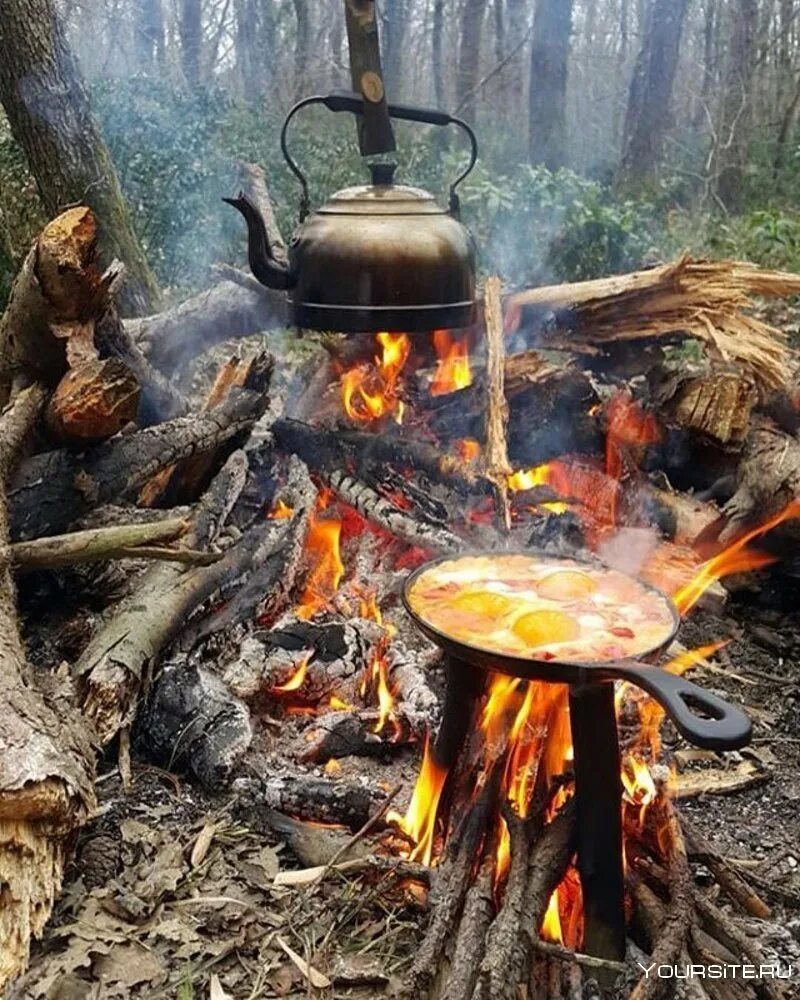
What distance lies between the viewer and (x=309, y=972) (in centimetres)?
214

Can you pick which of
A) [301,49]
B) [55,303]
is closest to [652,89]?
[301,49]

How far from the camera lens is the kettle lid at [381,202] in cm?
311

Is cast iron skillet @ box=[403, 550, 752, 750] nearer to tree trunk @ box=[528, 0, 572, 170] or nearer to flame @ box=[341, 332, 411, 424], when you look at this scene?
flame @ box=[341, 332, 411, 424]

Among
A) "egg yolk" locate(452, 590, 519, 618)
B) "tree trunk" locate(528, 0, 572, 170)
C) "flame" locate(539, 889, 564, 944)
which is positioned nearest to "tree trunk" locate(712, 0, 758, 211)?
"tree trunk" locate(528, 0, 572, 170)

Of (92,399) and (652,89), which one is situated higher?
(92,399)

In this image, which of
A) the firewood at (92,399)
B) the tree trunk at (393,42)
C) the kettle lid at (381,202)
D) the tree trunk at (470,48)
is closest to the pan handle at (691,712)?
the kettle lid at (381,202)

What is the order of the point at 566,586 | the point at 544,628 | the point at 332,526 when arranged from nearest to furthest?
the point at 544,628 < the point at 566,586 < the point at 332,526

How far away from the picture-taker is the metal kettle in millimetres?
2994

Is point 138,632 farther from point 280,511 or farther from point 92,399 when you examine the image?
point 280,511

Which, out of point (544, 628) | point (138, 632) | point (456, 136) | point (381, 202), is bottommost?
point (456, 136)

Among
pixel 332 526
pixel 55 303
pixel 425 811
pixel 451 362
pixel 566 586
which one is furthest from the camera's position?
pixel 451 362

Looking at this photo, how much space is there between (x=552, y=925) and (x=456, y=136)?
14186 millimetres

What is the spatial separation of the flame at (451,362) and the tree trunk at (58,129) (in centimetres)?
262

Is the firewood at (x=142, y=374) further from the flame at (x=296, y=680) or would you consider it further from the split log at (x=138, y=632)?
the flame at (x=296, y=680)
